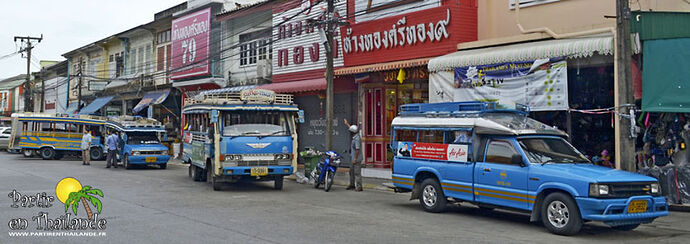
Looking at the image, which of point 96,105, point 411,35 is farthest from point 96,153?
point 411,35

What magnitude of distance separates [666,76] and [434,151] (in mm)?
5284

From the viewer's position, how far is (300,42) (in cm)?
2539

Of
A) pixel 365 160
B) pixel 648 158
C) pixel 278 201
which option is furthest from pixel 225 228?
pixel 365 160

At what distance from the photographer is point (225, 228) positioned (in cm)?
982

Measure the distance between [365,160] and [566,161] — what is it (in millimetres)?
12721

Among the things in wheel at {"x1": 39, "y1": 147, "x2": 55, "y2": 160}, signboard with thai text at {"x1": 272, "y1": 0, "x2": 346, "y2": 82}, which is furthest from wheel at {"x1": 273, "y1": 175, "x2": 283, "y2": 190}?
wheel at {"x1": 39, "y1": 147, "x2": 55, "y2": 160}

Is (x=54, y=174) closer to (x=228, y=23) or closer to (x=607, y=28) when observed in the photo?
(x=228, y=23)

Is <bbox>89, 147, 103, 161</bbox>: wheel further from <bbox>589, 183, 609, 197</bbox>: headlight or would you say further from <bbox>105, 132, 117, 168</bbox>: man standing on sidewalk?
<bbox>589, 183, 609, 197</bbox>: headlight

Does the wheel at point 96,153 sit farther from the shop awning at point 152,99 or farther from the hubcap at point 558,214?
the hubcap at point 558,214

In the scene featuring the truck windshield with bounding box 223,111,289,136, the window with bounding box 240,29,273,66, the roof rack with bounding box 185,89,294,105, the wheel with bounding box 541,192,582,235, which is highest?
the window with bounding box 240,29,273,66

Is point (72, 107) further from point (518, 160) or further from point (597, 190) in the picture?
point (597, 190)

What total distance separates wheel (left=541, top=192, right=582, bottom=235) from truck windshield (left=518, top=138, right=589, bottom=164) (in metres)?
0.86

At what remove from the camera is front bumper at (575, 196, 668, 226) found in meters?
9.23

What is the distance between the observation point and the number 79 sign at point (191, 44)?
30844mm
